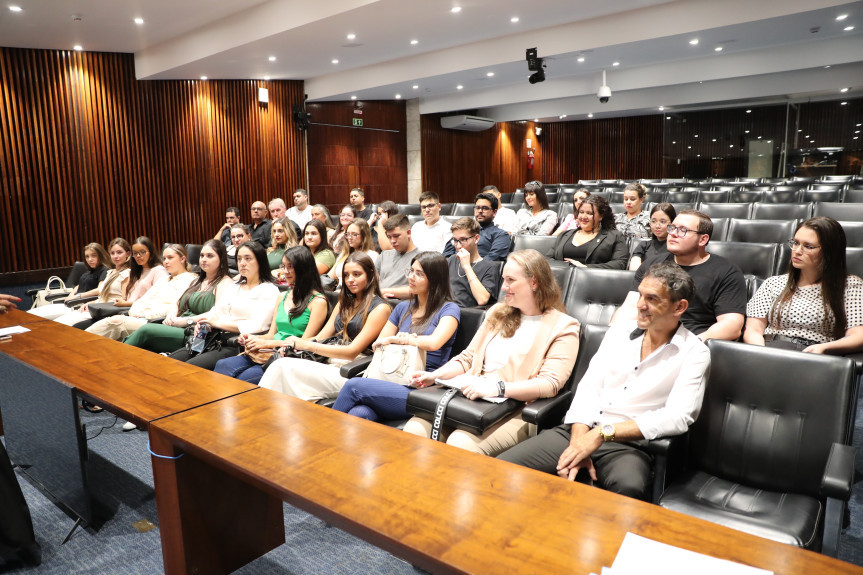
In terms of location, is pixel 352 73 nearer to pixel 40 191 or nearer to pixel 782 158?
pixel 40 191

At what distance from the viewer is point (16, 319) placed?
3.64m

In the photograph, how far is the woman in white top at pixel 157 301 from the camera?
4.32m

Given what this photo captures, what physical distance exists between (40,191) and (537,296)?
25.6 ft

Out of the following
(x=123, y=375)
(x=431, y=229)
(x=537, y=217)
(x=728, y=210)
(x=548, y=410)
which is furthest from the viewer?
(x=537, y=217)

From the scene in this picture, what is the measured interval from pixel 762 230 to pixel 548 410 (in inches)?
122

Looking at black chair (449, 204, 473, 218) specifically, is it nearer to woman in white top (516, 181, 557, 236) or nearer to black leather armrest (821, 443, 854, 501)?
woman in white top (516, 181, 557, 236)

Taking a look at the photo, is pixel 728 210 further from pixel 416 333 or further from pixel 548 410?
pixel 548 410

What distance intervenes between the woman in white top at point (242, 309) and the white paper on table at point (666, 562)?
306cm

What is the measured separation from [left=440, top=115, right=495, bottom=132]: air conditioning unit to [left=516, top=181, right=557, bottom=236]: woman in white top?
8563mm

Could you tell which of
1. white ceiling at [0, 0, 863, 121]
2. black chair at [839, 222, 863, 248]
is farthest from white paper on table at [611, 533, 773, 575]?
white ceiling at [0, 0, 863, 121]

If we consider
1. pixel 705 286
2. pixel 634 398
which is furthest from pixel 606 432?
pixel 705 286

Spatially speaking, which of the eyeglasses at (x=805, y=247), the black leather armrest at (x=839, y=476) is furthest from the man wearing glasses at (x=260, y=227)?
the black leather armrest at (x=839, y=476)

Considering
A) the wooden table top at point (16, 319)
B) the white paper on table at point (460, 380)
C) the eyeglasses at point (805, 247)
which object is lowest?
the white paper on table at point (460, 380)

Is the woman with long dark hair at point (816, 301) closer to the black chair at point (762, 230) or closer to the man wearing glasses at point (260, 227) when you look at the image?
the black chair at point (762, 230)
